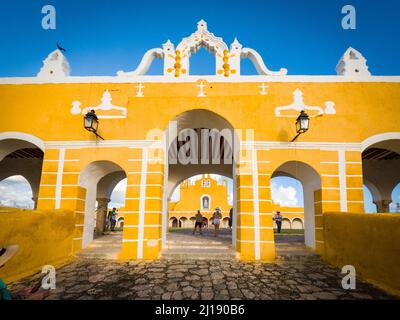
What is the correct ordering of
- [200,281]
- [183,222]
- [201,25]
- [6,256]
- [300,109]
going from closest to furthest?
[6,256], [200,281], [300,109], [201,25], [183,222]

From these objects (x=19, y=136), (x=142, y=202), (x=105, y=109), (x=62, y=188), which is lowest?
(x=142, y=202)

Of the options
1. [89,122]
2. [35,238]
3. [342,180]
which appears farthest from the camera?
[342,180]

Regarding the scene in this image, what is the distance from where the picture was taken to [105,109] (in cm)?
689

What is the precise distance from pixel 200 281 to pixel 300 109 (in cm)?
560

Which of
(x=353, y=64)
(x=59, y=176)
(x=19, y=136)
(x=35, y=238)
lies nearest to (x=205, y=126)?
(x=59, y=176)

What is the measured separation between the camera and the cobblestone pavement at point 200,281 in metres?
3.58

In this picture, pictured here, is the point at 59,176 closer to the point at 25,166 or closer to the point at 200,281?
the point at 200,281

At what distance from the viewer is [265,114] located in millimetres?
6539

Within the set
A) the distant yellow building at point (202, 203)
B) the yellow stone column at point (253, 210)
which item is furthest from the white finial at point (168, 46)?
the distant yellow building at point (202, 203)

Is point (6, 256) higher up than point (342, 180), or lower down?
lower down

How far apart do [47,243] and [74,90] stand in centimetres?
466

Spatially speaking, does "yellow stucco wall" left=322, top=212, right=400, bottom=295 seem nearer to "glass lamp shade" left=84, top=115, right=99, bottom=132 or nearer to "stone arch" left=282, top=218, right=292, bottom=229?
"glass lamp shade" left=84, top=115, right=99, bottom=132
